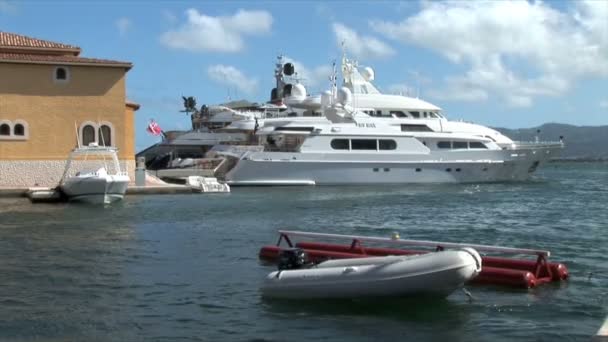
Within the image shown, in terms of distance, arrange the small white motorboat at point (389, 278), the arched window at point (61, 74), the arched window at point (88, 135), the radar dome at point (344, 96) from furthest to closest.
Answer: the radar dome at point (344, 96)
the arched window at point (88, 135)
the arched window at point (61, 74)
the small white motorboat at point (389, 278)

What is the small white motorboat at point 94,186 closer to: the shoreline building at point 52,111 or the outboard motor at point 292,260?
the shoreline building at point 52,111

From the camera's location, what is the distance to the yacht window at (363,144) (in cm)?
4022

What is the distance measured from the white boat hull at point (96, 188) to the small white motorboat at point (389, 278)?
54.7 feet

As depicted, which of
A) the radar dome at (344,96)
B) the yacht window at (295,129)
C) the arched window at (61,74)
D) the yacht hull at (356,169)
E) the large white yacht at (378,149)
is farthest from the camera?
the radar dome at (344,96)

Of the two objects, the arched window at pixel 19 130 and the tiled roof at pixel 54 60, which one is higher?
the tiled roof at pixel 54 60

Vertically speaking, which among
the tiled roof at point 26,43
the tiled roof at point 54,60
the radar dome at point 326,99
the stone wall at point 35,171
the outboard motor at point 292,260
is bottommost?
the outboard motor at point 292,260

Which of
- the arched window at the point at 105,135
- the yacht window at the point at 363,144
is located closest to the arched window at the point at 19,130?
the arched window at the point at 105,135

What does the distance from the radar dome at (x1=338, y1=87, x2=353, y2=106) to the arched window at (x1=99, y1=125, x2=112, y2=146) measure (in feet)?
47.5

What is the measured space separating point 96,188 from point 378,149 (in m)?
17.2

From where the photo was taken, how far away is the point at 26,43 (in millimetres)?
33344

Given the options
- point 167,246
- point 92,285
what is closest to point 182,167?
point 167,246

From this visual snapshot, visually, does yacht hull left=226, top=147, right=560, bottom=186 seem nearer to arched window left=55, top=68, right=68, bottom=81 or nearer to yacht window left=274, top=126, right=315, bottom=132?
yacht window left=274, top=126, right=315, bottom=132

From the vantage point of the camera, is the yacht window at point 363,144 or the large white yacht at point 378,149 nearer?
the large white yacht at point 378,149

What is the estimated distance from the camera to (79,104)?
3142 centimetres
